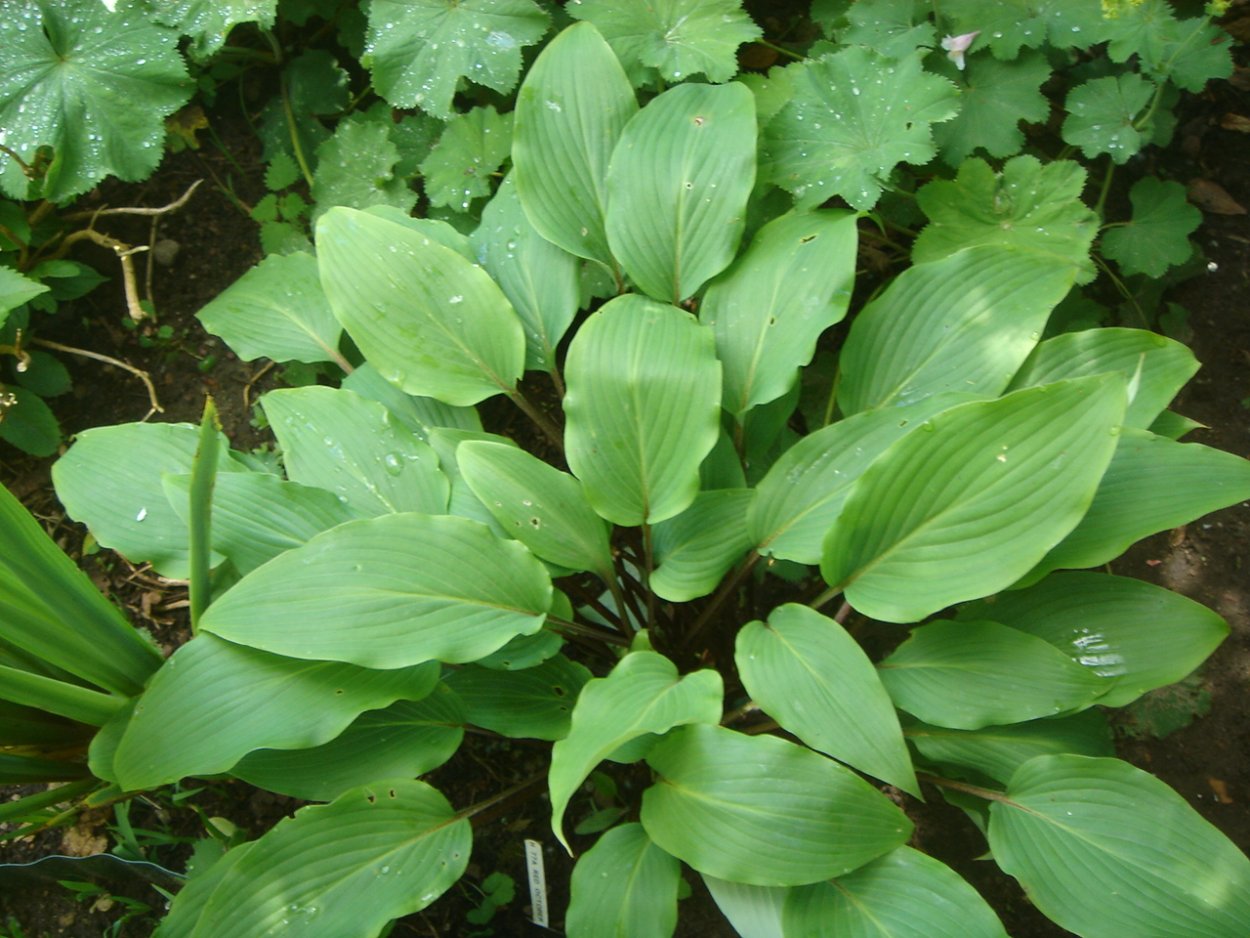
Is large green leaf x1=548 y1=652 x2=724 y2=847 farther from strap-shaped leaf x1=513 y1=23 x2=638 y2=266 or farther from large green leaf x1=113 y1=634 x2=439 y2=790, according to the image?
strap-shaped leaf x1=513 y1=23 x2=638 y2=266

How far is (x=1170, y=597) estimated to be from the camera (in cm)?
118

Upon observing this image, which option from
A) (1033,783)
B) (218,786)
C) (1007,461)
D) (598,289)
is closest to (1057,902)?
(1033,783)

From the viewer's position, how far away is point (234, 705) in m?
1.14

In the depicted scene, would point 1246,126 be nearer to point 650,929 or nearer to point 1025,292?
point 1025,292

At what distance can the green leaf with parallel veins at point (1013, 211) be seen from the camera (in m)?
1.36

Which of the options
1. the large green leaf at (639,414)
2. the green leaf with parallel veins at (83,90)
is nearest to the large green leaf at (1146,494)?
the large green leaf at (639,414)

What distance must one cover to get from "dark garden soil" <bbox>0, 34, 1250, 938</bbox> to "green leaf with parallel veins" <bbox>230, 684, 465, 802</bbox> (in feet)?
0.53

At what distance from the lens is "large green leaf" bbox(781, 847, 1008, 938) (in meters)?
1.05

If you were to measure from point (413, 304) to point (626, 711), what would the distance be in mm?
666

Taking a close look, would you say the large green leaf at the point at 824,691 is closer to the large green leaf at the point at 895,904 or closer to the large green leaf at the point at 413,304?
the large green leaf at the point at 895,904

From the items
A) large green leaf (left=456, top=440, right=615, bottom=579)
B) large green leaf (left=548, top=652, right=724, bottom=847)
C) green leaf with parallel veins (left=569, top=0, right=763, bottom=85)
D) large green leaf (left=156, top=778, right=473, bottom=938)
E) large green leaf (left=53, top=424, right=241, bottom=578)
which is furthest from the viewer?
green leaf with parallel veins (left=569, top=0, right=763, bottom=85)

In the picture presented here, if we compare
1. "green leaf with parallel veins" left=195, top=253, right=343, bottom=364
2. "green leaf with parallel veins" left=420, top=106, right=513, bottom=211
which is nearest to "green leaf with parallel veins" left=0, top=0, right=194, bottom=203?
"green leaf with parallel veins" left=195, top=253, right=343, bottom=364

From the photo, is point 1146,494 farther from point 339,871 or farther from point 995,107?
point 339,871

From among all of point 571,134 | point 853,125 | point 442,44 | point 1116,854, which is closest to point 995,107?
point 853,125
